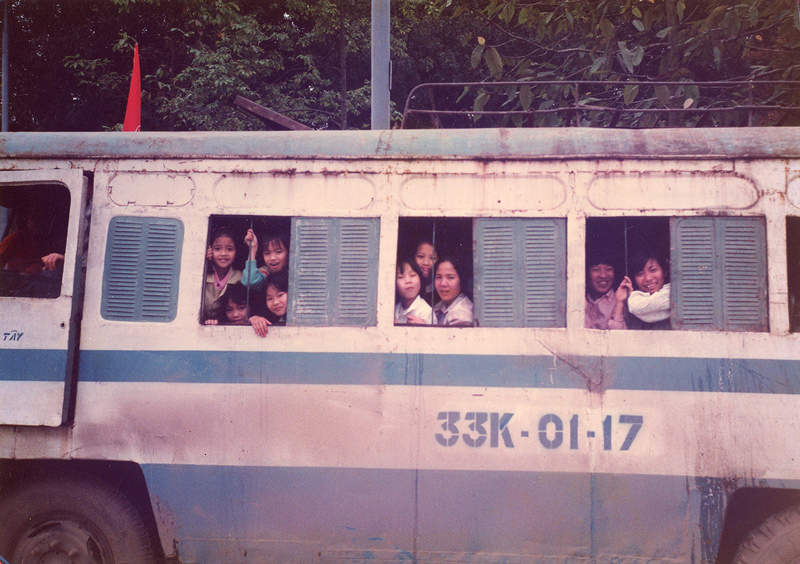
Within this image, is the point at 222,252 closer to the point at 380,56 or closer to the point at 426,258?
the point at 426,258

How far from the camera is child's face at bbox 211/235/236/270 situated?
4254 millimetres

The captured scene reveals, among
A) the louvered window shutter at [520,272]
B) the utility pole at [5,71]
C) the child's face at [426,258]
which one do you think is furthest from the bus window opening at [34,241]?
the utility pole at [5,71]

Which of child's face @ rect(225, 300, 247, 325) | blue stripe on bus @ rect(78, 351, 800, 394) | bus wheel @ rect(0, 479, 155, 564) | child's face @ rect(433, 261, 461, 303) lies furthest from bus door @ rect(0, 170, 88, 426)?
child's face @ rect(433, 261, 461, 303)

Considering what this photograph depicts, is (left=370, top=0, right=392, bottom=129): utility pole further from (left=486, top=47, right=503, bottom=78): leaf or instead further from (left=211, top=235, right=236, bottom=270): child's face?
(left=211, top=235, right=236, bottom=270): child's face

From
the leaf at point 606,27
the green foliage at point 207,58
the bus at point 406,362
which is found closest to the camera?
the bus at point 406,362

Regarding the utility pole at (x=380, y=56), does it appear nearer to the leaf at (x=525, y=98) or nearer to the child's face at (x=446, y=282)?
the leaf at (x=525, y=98)

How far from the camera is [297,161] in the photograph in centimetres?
419

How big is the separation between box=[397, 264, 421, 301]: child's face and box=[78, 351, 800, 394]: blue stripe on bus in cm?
42

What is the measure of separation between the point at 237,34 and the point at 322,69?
7.43 ft

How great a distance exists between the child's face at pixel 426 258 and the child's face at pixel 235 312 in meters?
1.20

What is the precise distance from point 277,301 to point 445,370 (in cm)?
119

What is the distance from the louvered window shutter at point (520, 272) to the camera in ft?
13.1

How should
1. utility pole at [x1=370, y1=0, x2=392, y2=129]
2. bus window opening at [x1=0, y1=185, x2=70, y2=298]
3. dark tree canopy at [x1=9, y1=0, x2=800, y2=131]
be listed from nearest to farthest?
bus window opening at [x1=0, y1=185, x2=70, y2=298], utility pole at [x1=370, y1=0, x2=392, y2=129], dark tree canopy at [x1=9, y1=0, x2=800, y2=131]

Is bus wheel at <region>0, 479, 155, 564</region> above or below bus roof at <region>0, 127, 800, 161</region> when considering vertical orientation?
below
